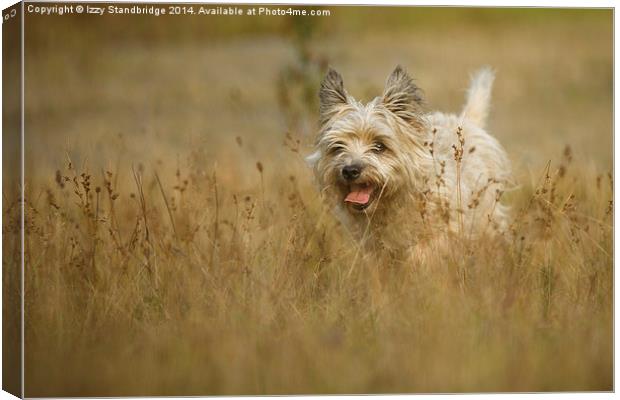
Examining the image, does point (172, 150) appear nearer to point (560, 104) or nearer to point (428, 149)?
point (428, 149)

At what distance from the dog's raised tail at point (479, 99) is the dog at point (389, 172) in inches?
51.0

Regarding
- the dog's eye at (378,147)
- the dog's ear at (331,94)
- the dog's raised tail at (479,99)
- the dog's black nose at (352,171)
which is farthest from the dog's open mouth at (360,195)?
the dog's raised tail at (479,99)

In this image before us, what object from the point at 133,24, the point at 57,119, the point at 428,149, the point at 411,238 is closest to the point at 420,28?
the point at 428,149

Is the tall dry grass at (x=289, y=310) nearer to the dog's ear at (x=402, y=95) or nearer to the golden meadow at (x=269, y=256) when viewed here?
the golden meadow at (x=269, y=256)

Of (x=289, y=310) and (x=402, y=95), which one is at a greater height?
(x=402, y=95)

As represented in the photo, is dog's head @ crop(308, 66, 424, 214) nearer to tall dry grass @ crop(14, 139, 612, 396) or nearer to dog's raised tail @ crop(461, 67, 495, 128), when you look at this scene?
tall dry grass @ crop(14, 139, 612, 396)

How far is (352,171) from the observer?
20.4ft

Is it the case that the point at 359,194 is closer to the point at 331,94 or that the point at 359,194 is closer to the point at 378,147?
the point at 378,147

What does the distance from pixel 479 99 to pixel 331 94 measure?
6.13 feet

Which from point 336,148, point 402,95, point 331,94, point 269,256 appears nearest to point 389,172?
point 336,148

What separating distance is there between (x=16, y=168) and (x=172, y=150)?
6.85ft

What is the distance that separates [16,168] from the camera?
5.54 metres

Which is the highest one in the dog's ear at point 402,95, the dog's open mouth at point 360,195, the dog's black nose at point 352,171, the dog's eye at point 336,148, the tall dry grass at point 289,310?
the dog's ear at point 402,95

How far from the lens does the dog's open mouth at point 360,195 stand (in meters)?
6.36
